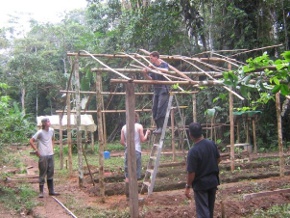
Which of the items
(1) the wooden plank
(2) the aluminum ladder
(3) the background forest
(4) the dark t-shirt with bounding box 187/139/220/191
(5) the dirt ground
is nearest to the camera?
(4) the dark t-shirt with bounding box 187/139/220/191

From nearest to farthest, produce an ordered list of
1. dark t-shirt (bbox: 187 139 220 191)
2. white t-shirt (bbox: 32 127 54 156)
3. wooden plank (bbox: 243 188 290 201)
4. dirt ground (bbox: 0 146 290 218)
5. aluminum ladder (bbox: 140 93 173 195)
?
dark t-shirt (bbox: 187 139 220 191), dirt ground (bbox: 0 146 290 218), wooden plank (bbox: 243 188 290 201), aluminum ladder (bbox: 140 93 173 195), white t-shirt (bbox: 32 127 54 156)

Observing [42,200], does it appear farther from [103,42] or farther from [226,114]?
[103,42]

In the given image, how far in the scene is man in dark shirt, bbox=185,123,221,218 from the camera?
4660 millimetres

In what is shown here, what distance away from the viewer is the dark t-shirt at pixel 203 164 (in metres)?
4.65

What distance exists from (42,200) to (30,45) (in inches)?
903

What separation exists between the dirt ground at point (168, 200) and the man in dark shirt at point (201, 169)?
116cm

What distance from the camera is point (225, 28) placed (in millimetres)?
15969

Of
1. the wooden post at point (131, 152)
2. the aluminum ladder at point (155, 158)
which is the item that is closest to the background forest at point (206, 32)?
the aluminum ladder at point (155, 158)

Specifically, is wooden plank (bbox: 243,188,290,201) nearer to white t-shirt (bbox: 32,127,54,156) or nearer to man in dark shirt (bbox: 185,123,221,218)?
man in dark shirt (bbox: 185,123,221,218)

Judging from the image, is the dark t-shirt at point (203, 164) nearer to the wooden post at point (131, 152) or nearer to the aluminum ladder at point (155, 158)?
the wooden post at point (131, 152)

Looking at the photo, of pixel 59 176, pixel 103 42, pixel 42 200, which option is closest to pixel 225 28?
pixel 103 42

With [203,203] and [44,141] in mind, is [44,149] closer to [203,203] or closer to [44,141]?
[44,141]

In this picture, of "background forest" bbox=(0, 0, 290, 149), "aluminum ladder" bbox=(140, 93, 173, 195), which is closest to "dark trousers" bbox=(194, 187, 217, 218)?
"aluminum ladder" bbox=(140, 93, 173, 195)

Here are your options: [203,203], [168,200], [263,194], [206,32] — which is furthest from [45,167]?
[206,32]
